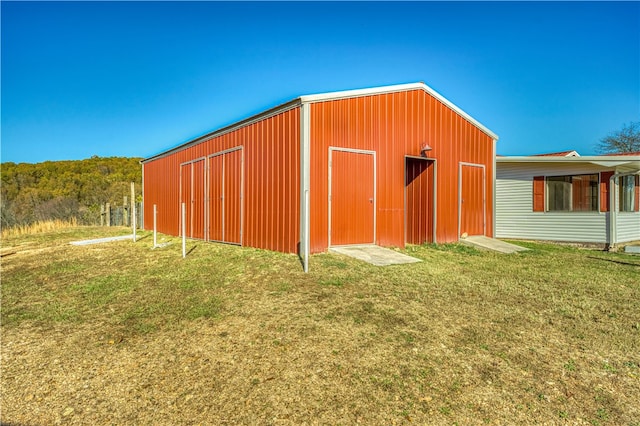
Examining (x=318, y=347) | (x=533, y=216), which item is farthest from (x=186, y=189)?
(x=533, y=216)

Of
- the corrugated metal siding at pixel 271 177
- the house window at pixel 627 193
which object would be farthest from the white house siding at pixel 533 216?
the corrugated metal siding at pixel 271 177

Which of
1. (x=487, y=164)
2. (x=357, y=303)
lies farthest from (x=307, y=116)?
(x=487, y=164)

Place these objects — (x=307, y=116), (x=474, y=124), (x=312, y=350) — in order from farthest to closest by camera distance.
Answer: (x=474, y=124) → (x=307, y=116) → (x=312, y=350)

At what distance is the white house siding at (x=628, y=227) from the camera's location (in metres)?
10.1

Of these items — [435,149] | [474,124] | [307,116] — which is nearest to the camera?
[307,116]

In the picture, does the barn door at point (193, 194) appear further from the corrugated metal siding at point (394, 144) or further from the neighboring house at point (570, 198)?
the neighboring house at point (570, 198)

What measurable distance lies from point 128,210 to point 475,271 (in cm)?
1547

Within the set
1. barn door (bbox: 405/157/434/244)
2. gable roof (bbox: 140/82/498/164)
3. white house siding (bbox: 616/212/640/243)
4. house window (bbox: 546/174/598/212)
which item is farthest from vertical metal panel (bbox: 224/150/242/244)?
white house siding (bbox: 616/212/640/243)

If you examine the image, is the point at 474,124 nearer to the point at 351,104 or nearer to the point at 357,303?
the point at 351,104

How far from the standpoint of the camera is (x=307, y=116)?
654 cm

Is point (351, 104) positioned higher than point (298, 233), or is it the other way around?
point (351, 104)

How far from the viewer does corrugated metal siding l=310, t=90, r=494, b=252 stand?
22.3 ft

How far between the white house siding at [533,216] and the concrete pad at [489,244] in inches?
91.8

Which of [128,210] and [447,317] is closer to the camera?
[447,317]
